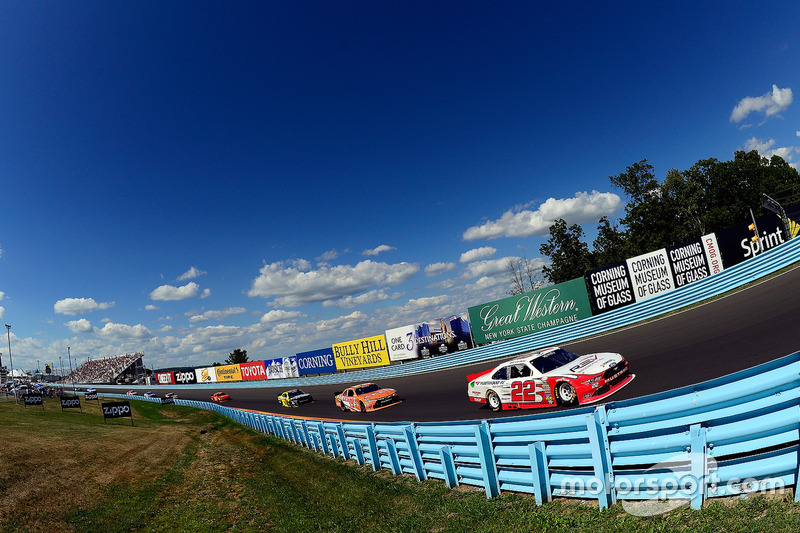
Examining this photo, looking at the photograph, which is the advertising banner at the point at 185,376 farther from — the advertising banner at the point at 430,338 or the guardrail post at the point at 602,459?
the guardrail post at the point at 602,459

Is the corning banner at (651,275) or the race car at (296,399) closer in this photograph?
the corning banner at (651,275)

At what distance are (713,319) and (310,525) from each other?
662 inches

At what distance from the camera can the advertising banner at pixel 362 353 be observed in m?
38.6

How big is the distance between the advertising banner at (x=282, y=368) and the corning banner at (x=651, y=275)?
134 feet

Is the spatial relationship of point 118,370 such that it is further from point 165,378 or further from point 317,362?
point 317,362

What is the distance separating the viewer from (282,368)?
55562 millimetres

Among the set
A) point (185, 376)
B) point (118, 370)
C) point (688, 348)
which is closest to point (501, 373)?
point (688, 348)

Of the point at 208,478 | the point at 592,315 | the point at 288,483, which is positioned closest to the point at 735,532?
the point at 288,483

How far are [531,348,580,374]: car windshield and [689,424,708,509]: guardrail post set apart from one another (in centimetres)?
722

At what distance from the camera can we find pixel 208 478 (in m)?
13.5

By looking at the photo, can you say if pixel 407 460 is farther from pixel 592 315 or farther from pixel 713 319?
pixel 592 315

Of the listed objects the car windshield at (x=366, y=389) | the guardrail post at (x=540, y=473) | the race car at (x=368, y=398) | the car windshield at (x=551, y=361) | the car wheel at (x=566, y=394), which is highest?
the car windshield at (x=551, y=361)

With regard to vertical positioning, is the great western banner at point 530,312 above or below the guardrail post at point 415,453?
above

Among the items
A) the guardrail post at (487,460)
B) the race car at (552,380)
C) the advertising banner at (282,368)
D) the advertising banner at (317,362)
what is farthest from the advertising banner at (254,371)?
the guardrail post at (487,460)
